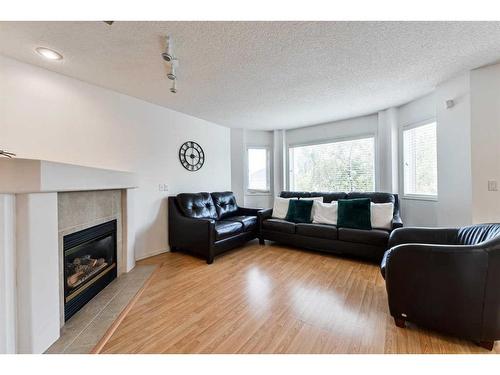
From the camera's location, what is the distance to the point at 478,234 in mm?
1629

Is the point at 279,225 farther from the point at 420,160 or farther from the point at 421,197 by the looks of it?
the point at 420,160

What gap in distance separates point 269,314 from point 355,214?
2087 millimetres

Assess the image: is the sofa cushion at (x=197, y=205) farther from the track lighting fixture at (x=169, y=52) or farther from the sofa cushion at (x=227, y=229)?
the track lighting fixture at (x=169, y=52)

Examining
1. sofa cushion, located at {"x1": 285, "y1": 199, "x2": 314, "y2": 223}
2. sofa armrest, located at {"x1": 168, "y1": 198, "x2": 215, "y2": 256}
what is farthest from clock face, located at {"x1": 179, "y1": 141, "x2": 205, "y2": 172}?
sofa cushion, located at {"x1": 285, "y1": 199, "x2": 314, "y2": 223}

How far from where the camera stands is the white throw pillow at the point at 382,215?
2928mm

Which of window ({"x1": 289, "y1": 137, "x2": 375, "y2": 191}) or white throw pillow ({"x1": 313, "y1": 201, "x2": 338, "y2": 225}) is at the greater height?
window ({"x1": 289, "y1": 137, "x2": 375, "y2": 191})

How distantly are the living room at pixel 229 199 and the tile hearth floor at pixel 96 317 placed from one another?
0.02 meters

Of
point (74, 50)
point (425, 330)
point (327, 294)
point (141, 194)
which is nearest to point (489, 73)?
point (425, 330)

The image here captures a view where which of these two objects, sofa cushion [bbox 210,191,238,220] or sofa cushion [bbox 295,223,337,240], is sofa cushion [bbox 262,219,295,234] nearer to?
sofa cushion [bbox 295,223,337,240]

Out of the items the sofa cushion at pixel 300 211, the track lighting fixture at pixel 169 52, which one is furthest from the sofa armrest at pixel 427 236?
the track lighting fixture at pixel 169 52

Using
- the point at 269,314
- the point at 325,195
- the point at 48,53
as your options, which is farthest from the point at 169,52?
the point at 325,195

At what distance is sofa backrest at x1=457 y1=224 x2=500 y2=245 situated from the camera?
4.99 feet

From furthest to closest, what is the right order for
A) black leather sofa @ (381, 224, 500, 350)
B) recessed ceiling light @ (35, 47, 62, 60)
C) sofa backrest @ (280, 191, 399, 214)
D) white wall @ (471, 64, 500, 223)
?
sofa backrest @ (280, 191, 399, 214) → white wall @ (471, 64, 500, 223) → recessed ceiling light @ (35, 47, 62, 60) → black leather sofa @ (381, 224, 500, 350)

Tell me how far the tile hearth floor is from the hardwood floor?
11 centimetres
